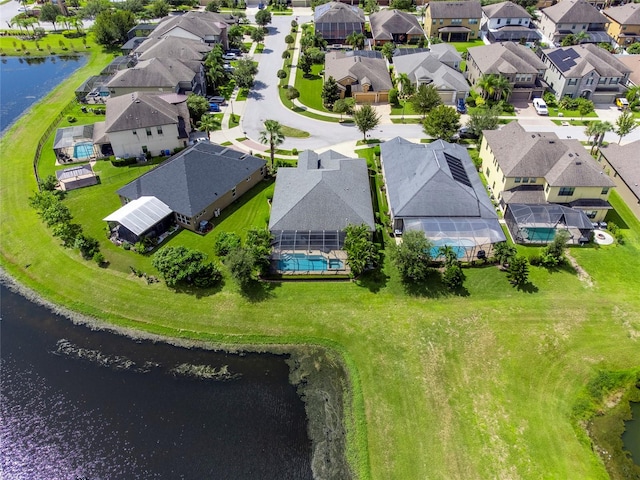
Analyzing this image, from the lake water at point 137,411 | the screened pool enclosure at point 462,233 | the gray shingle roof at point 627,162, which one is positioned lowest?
the lake water at point 137,411

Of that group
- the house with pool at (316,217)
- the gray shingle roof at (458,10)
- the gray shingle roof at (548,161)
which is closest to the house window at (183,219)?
the house with pool at (316,217)

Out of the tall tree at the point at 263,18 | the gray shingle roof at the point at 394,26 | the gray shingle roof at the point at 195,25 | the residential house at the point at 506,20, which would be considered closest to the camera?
the gray shingle roof at the point at 195,25

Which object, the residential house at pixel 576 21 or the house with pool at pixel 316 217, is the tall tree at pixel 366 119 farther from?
the residential house at pixel 576 21

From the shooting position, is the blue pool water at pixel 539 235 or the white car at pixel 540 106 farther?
the white car at pixel 540 106

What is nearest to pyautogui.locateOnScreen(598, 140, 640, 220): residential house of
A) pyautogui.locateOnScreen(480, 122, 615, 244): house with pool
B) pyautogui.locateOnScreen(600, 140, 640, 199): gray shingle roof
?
pyautogui.locateOnScreen(600, 140, 640, 199): gray shingle roof

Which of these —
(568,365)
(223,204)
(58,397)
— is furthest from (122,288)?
(568,365)

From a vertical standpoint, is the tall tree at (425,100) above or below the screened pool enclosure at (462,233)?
above

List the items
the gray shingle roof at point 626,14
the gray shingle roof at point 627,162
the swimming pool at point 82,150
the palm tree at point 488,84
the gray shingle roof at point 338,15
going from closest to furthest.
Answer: the gray shingle roof at point 627,162 → the swimming pool at point 82,150 → the palm tree at point 488,84 → the gray shingle roof at point 626,14 → the gray shingle roof at point 338,15

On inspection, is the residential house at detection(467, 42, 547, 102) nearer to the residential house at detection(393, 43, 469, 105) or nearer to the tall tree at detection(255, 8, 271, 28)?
the residential house at detection(393, 43, 469, 105)
